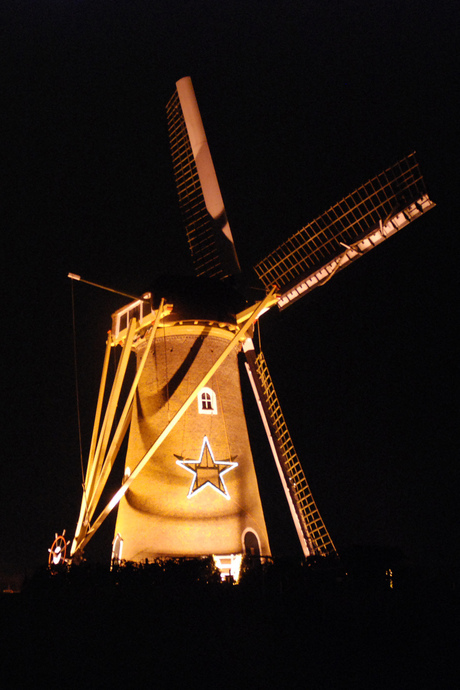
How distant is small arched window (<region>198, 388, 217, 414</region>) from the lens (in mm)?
17047

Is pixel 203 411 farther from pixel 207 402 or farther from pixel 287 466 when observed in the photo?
pixel 287 466

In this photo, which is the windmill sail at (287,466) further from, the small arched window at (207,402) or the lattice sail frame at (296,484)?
the small arched window at (207,402)

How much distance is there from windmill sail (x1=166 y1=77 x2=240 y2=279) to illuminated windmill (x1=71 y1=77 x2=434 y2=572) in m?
0.13

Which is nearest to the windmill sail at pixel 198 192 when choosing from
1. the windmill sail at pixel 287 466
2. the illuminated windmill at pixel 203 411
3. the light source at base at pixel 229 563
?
the illuminated windmill at pixel 203 411

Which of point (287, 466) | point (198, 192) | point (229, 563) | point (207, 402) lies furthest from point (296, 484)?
point (198, 192)

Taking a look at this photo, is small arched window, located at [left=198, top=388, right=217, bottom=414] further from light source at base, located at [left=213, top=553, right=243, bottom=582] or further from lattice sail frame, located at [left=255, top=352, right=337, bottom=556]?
light source at base, located at [left=213, top=553, right=243, bottom=582]

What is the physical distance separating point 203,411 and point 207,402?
1.05 ft

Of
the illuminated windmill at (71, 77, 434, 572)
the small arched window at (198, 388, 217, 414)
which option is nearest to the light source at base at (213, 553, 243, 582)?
the illuminated windmill at (71, 77, 434, 572)

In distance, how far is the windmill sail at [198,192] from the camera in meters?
20.5

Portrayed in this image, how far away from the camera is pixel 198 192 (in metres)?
21.5

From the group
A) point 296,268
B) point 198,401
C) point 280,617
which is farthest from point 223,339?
point 280,617

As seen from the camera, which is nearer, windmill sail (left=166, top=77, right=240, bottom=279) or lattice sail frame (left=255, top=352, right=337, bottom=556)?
lattice sail frame (left=255, top=352, right=337, bottom=556)

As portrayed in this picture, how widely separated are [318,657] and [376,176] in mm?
12455

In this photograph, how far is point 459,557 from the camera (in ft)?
94.7
